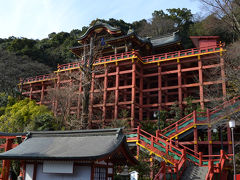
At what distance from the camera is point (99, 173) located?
29.5 ft

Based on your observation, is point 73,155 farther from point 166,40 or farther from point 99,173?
point 166,40

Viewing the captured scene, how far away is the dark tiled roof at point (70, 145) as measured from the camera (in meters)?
8.05

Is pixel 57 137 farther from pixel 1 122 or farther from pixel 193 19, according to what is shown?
pixel 193 19

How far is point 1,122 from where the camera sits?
22.4 meters

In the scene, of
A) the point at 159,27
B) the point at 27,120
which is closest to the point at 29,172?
the point at 27,120

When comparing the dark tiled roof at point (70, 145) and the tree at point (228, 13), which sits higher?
the tree at point (228, 13)

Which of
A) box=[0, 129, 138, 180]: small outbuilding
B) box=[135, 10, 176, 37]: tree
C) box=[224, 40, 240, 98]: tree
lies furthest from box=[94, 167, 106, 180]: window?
box=[135, 10, 176, 37]: tree

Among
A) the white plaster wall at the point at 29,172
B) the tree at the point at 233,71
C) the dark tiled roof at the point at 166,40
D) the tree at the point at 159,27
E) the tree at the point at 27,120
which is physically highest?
the tree at the point at 159,27

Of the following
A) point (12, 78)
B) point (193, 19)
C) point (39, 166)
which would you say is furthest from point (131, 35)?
point (193, 19)

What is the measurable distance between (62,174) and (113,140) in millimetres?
2073

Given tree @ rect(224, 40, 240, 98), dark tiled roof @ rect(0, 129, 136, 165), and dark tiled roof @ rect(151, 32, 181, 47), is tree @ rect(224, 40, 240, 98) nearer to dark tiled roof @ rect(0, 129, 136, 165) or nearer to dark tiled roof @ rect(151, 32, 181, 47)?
dark tiled roof @ rect(0, 129, 136, 165)

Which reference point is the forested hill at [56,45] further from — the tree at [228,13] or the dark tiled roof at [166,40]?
the tree at [228,13]

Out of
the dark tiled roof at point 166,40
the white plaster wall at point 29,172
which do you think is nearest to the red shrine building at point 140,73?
the dark tiled roof at point 166,40

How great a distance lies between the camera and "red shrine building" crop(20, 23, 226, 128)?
78.3ft
